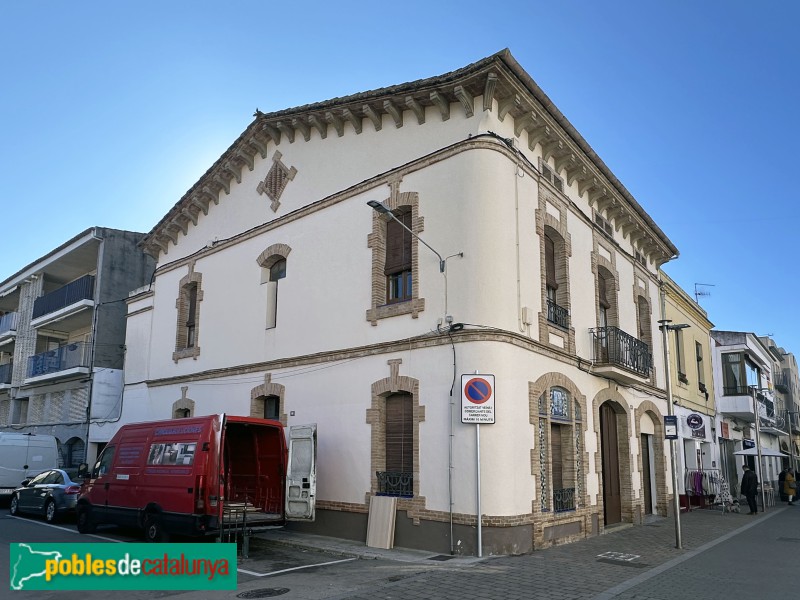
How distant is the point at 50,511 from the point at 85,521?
296 cm

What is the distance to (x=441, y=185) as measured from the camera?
44.6ft

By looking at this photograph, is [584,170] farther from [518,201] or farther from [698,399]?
[698,399]

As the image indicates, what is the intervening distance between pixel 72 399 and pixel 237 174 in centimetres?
1332

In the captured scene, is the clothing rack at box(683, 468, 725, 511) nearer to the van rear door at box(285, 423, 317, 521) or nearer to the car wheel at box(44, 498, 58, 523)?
the van rear door at box(285, 423, 317, 521)

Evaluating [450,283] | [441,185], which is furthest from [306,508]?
[441,185]

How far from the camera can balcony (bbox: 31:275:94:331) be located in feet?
87.8

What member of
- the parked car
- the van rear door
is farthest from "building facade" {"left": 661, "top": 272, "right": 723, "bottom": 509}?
the parked car

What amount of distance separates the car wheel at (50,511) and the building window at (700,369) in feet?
76.8

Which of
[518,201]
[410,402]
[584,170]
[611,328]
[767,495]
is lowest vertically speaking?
[767,495]

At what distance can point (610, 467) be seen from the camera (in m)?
17.2

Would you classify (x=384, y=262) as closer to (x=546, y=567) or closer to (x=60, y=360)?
(x=546, y=567)

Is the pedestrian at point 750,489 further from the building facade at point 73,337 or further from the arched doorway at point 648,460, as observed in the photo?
the building facade at point 73,337

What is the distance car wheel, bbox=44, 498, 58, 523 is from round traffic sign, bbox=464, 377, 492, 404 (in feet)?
37.0

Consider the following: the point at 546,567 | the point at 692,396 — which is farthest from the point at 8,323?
the point at 692,396
